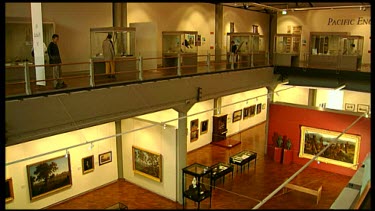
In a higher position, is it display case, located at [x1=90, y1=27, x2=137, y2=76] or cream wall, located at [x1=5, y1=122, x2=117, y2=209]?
display case, located at [x1=90, y1=27, x2=137, y2=76]

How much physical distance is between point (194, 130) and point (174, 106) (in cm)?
662

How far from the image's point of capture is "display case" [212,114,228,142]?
66.1 feet

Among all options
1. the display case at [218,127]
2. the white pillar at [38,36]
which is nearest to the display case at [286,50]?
the display case at [218,127]

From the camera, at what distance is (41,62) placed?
883 centimetres

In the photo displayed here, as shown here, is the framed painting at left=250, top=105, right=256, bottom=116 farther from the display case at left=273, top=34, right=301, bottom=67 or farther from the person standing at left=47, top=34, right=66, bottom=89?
the person standing at left=47, top=34, right=66, bottom=89

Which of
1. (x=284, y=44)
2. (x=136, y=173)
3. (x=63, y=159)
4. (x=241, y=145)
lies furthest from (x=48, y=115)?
(x=284, y=44)

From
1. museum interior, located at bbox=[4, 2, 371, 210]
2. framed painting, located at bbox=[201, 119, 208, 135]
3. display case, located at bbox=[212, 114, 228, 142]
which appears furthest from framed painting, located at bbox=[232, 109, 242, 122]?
framed painting, located at bbox=[201, 119, 208, 135]

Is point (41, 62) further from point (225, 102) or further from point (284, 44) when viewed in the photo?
point (284, 44)

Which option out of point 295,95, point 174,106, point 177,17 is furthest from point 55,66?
point 295,95

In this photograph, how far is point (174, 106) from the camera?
12391 millimetres

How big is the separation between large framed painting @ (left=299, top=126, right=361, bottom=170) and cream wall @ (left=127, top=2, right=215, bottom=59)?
7.30 m

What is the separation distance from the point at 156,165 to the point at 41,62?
6.28 metres

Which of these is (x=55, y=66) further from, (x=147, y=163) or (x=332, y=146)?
(x=332, y=146)

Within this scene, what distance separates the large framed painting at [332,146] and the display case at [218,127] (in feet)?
15.7
